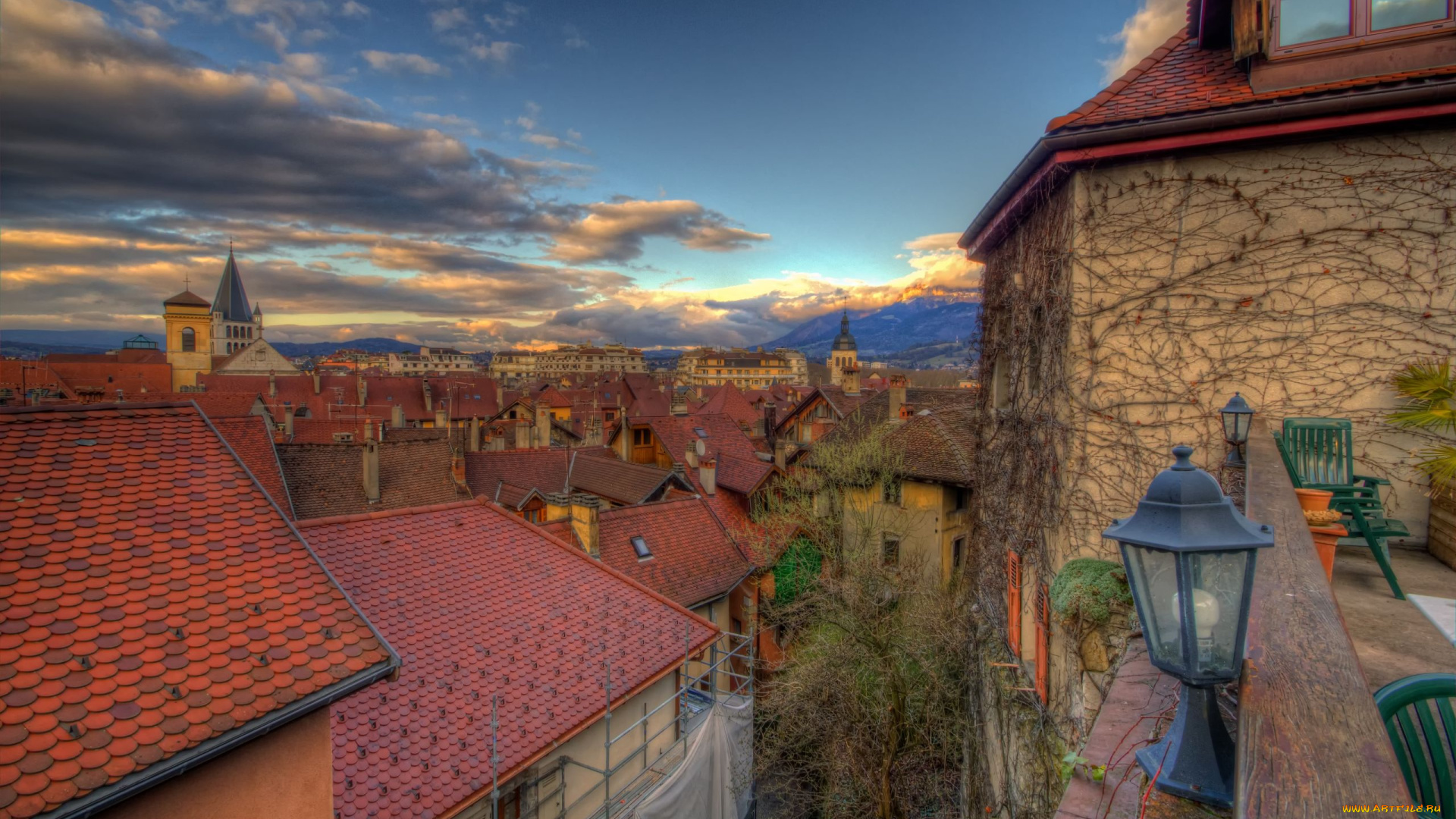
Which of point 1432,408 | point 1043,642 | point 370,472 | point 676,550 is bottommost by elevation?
point 676,550

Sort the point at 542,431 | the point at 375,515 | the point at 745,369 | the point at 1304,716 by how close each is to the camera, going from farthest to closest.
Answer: the point at 745,369 < the point at 542,431 < the point at 375,515 < the point at 1304,716

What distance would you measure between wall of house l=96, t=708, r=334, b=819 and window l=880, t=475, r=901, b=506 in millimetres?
16548

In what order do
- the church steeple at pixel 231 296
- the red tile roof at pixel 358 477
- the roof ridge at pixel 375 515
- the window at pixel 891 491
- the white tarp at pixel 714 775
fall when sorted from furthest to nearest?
the church steeple at pixel 231 296, the red tile roof at pixel 358 477, the window at pixel 891 491, the white tarp at pixel 714 775, the roof ridge at pixel 375 515

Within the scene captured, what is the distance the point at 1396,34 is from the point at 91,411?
11964 mm

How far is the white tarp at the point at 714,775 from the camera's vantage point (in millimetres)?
10906

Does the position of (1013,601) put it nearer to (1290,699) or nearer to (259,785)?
(1290,699)

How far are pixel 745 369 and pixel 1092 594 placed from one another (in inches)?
5854

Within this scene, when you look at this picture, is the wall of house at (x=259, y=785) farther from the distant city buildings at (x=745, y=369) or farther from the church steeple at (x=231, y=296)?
the distant city buildings at (x=745, y=369)

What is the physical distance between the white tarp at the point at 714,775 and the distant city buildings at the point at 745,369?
131 meters

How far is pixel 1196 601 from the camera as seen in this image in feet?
7.00

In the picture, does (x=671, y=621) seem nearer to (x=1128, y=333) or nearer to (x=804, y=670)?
(x=804, y=670)

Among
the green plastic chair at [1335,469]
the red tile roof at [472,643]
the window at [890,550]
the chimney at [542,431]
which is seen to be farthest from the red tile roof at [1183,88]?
the chimney at [542,431]

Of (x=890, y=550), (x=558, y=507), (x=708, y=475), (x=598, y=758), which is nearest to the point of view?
(x=598, y=758)

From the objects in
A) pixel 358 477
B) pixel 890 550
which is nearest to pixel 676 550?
pixel 890 550
